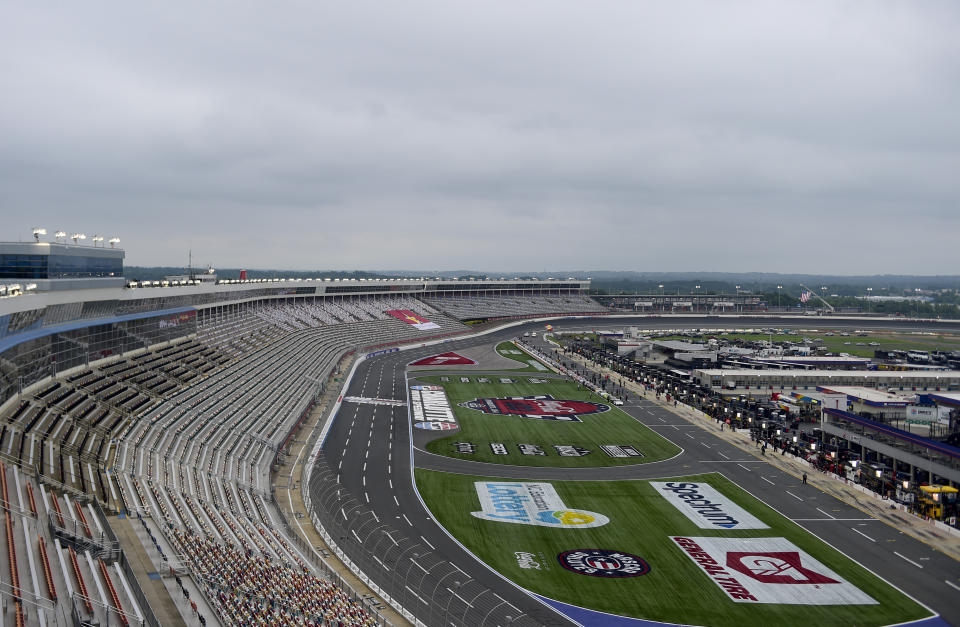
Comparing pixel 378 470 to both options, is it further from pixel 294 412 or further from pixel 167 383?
pixel 167 383

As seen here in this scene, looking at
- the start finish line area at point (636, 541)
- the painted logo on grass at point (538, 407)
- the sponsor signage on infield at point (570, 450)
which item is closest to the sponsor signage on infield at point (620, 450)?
the start finish line area at point (636, 541)

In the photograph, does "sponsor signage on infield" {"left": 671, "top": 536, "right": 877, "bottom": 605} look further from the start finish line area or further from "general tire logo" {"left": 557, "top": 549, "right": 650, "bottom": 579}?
"general tire logo" {"left": 557, "top": 549, "right": 650, "bottom": 579}

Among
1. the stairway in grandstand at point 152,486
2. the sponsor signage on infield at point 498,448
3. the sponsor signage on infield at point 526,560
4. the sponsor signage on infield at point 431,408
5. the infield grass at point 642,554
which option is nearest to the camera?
the stairway in grandstand at point 152,486

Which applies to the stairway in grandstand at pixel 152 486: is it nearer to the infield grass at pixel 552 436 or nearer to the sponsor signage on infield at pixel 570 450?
the infield grass at pixel 552 436

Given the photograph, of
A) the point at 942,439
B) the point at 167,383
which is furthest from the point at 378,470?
the point at 942,439

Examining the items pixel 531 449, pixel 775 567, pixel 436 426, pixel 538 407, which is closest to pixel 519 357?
pixel 538 407
